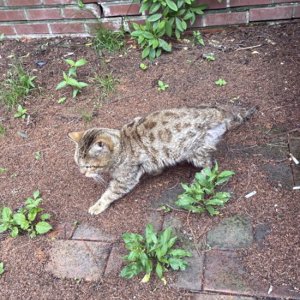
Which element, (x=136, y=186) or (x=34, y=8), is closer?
(x=136, y=186)

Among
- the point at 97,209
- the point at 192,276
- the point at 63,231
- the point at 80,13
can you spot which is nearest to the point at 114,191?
the point at 97,209

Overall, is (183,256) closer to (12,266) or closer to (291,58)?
(12,266)

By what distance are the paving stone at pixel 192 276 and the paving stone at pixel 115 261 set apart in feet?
1.26

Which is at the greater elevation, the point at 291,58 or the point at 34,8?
the point at 34,8

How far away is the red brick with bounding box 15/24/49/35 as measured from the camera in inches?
195

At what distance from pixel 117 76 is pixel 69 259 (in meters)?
2.16

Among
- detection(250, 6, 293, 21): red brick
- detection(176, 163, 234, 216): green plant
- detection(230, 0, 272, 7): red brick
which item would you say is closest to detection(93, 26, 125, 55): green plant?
detection(230, 0, 272, 7): red brick

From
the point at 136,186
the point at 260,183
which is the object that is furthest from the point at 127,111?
the point at 260,183

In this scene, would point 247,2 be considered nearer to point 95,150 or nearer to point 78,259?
point 95,150

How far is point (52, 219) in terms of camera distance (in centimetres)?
312

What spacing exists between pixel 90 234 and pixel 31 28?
3013mm

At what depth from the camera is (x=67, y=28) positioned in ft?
16.2

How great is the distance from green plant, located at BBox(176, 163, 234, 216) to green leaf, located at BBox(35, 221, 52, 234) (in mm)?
911

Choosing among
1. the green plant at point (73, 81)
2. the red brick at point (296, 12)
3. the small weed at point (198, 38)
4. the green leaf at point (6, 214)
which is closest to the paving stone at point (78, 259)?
the green leaf at point (6, 214)
